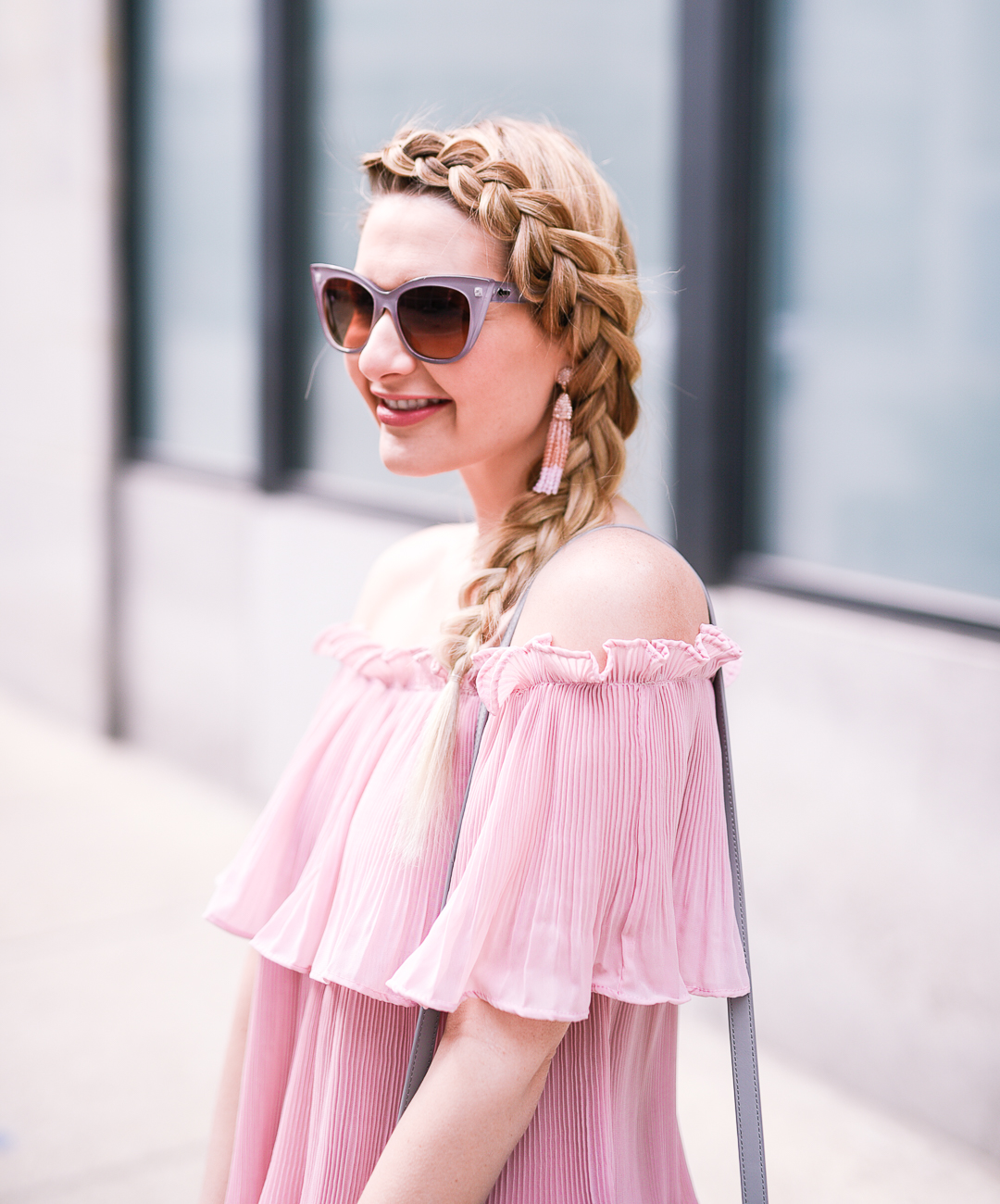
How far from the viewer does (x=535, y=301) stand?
4.42 ft

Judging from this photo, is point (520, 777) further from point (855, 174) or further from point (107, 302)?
point (107, 302)

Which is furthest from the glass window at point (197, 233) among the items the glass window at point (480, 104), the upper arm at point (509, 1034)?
the upper arm at point (509, 1034)

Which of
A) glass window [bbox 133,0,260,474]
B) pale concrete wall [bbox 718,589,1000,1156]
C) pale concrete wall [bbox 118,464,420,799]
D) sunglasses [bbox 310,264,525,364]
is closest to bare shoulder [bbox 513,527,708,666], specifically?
sunglasses [bbox 310,264,525,364]

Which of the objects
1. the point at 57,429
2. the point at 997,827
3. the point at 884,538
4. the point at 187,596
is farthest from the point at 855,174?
the point at 57,429

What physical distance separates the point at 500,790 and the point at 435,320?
478 millimetres

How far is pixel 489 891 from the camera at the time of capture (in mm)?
1204

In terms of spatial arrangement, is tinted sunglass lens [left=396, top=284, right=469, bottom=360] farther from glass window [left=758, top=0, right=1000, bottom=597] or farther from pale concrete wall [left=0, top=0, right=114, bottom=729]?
pale concrete wall [left=0, top=0, right=114, bottom=729]

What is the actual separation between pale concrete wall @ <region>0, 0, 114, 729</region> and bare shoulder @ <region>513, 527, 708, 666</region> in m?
5.05

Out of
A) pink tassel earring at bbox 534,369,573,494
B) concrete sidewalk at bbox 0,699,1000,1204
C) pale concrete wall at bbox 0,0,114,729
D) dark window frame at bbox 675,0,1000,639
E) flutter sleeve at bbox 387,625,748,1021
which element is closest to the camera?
flutter sleeve at bbox 387,625,748,1021

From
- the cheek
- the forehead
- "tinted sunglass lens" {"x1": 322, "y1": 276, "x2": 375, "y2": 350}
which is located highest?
the forehead

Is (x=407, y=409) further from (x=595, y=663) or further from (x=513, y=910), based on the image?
(x=513, y=910)

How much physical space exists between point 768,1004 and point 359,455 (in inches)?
103

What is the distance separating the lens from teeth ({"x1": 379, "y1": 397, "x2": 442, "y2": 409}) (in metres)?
1.39

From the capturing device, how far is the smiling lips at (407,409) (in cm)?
139
